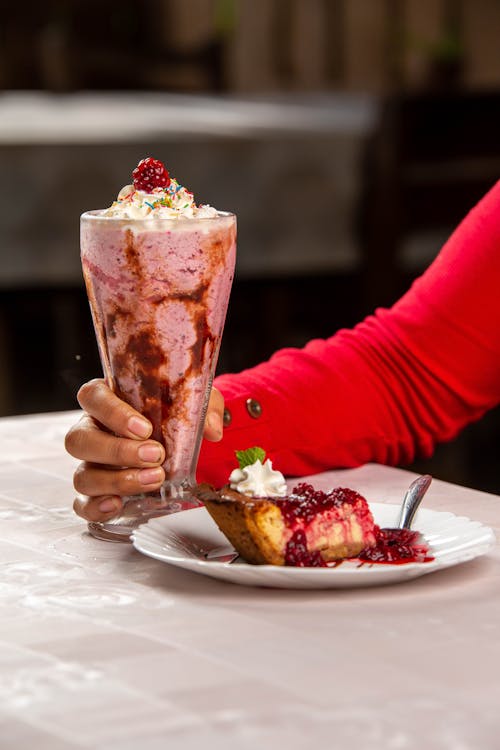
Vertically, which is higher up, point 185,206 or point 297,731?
point 185,206

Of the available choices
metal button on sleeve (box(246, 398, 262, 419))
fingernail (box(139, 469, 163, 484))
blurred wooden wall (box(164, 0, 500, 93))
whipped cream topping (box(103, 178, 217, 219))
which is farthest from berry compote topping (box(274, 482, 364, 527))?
blurred wooden wall (box(164, 0, 500, 93))

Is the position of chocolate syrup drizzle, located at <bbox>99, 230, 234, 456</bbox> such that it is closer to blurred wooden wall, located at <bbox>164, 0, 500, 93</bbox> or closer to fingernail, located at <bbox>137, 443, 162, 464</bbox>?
fingernail, located at <bbox>137, 443, 162, 464</bbox>

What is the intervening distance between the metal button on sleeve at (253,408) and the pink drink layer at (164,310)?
209mm

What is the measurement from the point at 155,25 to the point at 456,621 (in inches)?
129

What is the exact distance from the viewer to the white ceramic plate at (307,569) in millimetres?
755

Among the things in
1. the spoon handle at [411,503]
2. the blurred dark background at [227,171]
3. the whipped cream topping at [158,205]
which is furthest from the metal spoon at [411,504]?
the blurred dark background at [227,171]

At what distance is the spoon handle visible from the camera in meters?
0.90

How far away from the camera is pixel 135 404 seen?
0.96 metres

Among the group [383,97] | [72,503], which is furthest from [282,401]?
[383,97]

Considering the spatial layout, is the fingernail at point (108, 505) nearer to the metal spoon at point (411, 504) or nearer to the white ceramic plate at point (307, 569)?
the white ceramic plate at point (307, 569)

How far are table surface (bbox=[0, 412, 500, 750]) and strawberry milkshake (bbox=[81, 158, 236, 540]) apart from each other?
0.11 metres

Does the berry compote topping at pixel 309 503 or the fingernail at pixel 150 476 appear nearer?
the berry compote topping at pixel 309 503

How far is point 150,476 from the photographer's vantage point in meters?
0.92

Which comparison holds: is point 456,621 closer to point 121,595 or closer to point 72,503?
point 121,595
